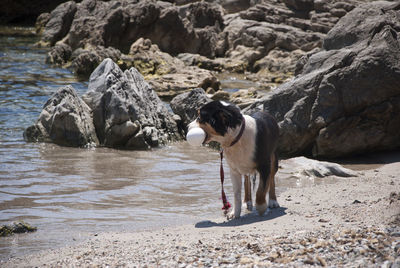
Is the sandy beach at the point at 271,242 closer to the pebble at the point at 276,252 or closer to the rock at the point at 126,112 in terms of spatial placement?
the pebble at the point at 276,252

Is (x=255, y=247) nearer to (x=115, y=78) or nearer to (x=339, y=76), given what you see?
(x=339, y=76)

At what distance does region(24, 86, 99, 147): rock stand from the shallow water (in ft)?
1.07

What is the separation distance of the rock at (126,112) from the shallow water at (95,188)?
0.43 metres

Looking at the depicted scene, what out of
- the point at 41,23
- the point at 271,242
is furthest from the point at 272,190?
the point at 41,23

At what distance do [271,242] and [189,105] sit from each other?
350 inches

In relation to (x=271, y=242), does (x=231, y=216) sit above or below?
below

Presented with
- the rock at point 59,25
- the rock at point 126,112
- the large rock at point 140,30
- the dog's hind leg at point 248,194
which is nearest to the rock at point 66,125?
the rock at point 126,112

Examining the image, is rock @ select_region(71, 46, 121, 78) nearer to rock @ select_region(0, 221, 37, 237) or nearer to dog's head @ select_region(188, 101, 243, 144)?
rock @ select_region(0, 221, 37, 237)

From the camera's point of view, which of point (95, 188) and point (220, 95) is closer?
point (95, 188)

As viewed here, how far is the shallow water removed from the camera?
6977 millimetres

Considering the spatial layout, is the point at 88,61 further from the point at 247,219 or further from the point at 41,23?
the point at 41,23

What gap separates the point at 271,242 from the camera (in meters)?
5.19

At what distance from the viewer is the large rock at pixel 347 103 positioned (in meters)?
10.7

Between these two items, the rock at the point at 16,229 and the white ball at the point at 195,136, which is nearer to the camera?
the white ball at the point at 195,136
